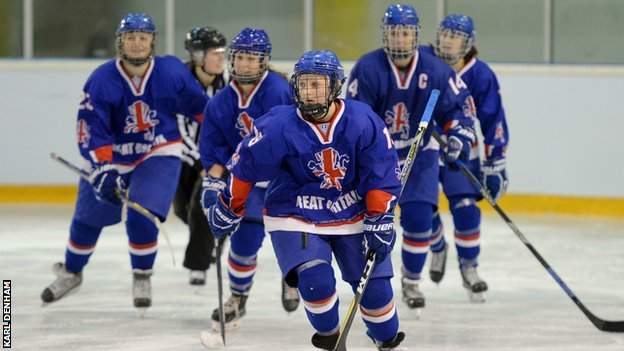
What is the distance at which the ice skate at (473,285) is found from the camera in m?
5.43

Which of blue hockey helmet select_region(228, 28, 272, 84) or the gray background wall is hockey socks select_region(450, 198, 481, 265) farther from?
the gray background wall

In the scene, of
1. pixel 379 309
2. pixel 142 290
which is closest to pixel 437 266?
pixel 142 290

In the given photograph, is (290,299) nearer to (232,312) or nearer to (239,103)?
(232,312)

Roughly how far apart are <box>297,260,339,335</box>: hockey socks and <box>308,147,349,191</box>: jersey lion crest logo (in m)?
Result: 0.23

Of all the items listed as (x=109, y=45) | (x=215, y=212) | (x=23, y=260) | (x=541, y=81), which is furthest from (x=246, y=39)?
(x=109, y=45)

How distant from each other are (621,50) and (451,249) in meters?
1.78

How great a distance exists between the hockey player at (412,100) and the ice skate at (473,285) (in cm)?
39

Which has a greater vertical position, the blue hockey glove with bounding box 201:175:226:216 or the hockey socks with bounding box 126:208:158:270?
the blue hockey glove with bounding box 201:175:226:216

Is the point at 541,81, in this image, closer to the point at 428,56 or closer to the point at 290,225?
the point at 428,56

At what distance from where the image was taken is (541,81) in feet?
26.0

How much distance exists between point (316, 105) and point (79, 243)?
188 cm

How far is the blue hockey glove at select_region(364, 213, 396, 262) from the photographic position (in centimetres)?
381

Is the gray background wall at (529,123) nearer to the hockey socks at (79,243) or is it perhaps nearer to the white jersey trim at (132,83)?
the hockey socks at (79,243)

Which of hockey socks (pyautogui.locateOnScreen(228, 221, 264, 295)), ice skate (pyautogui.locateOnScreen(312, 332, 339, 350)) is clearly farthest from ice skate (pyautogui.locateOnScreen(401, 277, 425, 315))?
ice skate (pyautogui.locateOnScreen(312, 332, 339, 350))
